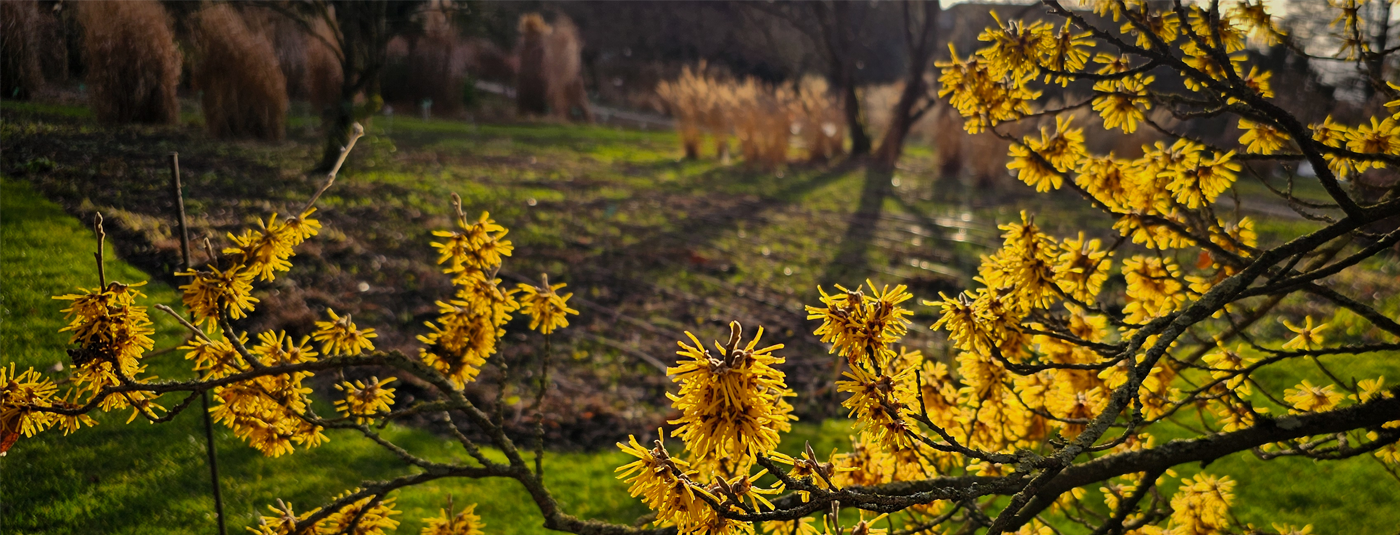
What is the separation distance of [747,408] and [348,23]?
3451 millimetres

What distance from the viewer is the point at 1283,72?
439 inches

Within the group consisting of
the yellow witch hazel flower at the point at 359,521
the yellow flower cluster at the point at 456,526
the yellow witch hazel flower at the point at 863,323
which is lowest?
the yellow flower cluster at the point at 456,526

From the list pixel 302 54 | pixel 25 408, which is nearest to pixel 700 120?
pixel 302 54

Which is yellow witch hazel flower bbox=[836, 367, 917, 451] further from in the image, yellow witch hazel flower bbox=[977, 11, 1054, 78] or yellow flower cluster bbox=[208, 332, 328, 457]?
yellow flower cluster bbox=[208, 332, 328, 457]

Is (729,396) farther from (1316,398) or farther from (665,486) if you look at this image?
(1316,398)

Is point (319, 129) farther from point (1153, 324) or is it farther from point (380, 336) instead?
point (1153, 324)

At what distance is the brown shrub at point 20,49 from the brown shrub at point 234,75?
41cm

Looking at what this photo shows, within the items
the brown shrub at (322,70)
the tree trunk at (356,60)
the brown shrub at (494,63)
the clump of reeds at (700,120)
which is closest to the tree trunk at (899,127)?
the clump of reeds at (700,120)

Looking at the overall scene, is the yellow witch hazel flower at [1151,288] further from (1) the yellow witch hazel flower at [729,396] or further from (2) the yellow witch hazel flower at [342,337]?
(2) the yellow witch hazel flower at [342,337]

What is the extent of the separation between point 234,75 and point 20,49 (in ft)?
2.24

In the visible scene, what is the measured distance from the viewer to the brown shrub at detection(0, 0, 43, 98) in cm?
150

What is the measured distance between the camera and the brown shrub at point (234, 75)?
205cm

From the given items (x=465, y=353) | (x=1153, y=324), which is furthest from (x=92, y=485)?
(x=1153, y=324)

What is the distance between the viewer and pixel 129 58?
1713 millimetres
